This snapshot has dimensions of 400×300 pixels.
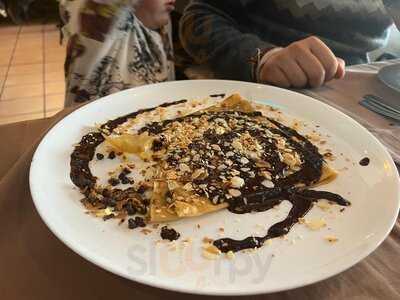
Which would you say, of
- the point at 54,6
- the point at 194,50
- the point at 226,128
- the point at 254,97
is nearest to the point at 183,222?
the point at 226,128

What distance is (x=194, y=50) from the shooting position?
1149 mm

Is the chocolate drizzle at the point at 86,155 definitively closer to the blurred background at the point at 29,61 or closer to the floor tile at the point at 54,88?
the blurred background at the point at 29,61

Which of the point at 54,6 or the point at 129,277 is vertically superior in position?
the point at 129,277

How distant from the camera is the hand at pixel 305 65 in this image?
853 millimetres

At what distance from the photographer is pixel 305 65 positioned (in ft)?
2.80

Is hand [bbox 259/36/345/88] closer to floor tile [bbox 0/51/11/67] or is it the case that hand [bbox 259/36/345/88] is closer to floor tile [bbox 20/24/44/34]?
floor tile [bbox 0/51/11/67]

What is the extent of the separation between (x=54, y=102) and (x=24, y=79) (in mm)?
488

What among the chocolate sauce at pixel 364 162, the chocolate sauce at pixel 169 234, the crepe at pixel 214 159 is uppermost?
the chocolate sauce at pixel 364 162

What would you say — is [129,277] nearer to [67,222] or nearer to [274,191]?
[67,222]

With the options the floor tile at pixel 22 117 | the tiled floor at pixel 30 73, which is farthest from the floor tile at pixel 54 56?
the floor tile at pixel 22 117

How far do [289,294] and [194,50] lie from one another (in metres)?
0.83

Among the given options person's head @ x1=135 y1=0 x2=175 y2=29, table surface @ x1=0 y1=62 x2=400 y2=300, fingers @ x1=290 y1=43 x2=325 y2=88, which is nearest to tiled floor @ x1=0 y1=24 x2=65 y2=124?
person's head @ x1=135 y1=0 x2=175 y2=29

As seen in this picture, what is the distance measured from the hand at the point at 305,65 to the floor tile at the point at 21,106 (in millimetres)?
2001

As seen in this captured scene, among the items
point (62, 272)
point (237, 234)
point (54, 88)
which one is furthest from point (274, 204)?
point (54, 88)
